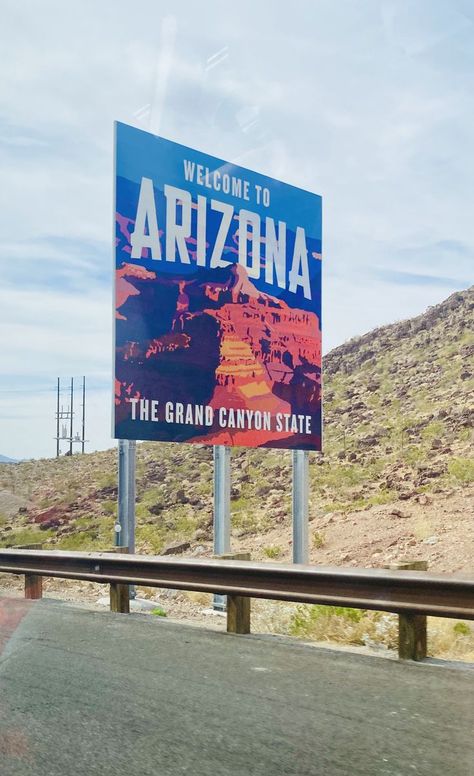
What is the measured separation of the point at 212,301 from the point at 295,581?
6372mm

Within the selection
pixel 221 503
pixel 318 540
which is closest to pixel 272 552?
pixel 318 540

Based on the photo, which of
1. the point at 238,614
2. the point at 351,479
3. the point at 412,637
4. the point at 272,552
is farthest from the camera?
the point at 351,479

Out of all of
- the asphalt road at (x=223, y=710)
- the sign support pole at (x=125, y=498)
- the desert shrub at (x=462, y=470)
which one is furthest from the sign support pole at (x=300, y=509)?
the desert shrub at (x=462, y=470)

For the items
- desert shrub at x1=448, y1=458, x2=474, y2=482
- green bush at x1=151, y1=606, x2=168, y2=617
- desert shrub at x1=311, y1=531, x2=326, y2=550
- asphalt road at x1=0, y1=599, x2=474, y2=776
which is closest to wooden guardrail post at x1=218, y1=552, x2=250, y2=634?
asphalt road at x1=0, y1=599, x2=474, y2=776

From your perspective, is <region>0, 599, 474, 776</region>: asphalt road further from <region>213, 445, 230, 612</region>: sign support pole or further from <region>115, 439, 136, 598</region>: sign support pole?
<region>213, 445, 230, 612</region>: sign support pole

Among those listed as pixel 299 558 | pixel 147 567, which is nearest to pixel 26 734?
pixel 147 567

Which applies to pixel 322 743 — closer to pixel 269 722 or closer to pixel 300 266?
pixel 269 722

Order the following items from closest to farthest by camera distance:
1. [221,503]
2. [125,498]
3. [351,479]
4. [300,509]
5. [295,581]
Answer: [295,581]
[125,498]
[221,503]
[300,509]
[351,479]

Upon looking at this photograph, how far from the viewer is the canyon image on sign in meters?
11.9

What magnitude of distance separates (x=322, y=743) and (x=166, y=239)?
28.3 feet

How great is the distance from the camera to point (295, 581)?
7238mm

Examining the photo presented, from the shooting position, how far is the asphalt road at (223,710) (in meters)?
4.40

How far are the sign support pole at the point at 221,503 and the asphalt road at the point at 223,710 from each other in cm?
481

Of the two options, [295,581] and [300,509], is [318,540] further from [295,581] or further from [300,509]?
[295,581]
